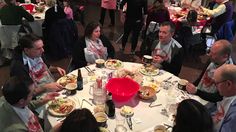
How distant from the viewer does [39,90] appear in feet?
9.67

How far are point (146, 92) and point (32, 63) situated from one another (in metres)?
1.32

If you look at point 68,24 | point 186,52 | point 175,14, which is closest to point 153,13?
point 175,14

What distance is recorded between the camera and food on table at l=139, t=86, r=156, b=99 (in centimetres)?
284

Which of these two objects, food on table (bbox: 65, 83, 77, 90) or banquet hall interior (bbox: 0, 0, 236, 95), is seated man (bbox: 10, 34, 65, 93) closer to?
food on table (bbox: 65, 83, 77, 90)

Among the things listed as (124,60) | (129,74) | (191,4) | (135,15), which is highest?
(191,4)

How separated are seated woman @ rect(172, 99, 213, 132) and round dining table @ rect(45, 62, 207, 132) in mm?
509

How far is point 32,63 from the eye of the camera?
3.15 metres

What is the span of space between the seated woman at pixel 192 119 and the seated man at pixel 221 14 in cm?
368

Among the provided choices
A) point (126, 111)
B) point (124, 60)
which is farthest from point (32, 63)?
point (124, 60)

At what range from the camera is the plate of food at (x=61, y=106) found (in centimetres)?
257

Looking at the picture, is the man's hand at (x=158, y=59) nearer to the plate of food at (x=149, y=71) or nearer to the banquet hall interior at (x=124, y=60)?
the plate of food at (x=149, y=71)

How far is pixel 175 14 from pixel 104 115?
139 inches

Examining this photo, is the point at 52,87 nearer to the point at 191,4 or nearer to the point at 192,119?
the point at 192,119

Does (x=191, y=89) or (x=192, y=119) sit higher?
(x=192, y=119)
